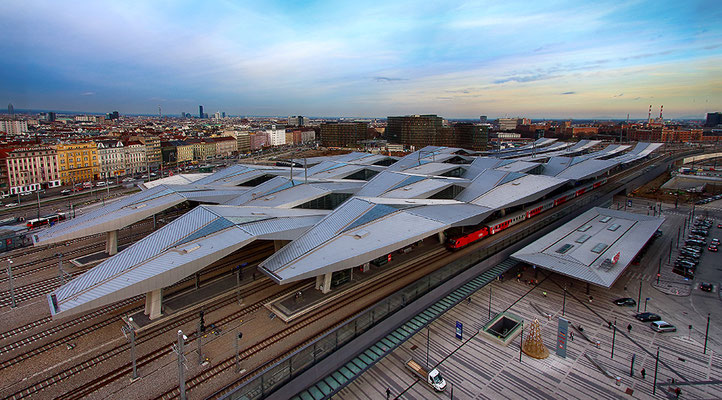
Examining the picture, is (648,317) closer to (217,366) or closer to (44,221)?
(217,366)

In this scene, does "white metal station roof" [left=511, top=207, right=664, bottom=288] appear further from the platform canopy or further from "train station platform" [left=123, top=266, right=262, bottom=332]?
"train station platform" [left=123, top=266, right=262, bottom=332]

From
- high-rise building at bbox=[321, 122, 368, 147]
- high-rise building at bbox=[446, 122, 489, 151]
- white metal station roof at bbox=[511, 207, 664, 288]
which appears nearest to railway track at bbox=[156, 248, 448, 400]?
white metal station roof at bbox=[511, 207, 664, 288]

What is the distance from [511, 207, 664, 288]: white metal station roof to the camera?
3095cm

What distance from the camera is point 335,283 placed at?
30453mm

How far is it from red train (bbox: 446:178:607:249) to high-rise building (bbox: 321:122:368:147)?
12342 centimetres

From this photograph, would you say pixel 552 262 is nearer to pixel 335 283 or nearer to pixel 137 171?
pixel 335 283

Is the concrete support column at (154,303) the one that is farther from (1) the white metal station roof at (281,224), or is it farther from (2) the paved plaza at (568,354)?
(2) the paved plaza at (568,354)

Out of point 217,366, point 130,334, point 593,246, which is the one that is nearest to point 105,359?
point 130,334

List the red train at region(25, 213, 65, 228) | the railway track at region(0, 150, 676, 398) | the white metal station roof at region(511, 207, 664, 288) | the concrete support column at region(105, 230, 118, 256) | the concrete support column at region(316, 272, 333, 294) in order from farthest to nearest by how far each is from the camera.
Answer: the red train at region(25, 213, 65, 228)
the concrete support column at region(105, 230, 118, 256)
the white metal station roof at region(511, 207, 664, 288)
the concrete support column at region(316, 272, 333, 294)
the railway track at region(0, 150, 676, 398)

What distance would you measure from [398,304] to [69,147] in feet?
315

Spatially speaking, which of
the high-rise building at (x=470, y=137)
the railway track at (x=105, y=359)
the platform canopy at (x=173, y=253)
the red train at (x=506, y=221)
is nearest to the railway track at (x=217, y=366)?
the railway track at (x=105, y=359)

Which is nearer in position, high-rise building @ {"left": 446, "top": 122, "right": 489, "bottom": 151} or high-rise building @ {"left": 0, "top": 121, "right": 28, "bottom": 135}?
high-rise building @ {"left": 446, "top": 122, "right": 489, "bottom": 151}

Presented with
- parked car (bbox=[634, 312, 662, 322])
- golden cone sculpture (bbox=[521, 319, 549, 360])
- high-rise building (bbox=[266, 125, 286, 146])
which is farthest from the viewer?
high-rise building (bbox=[266, 125, 286, 146])

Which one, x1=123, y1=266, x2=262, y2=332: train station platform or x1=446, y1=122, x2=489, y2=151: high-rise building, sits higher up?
x1=446, y1=122, x2=489, y2=151: high-rise building
